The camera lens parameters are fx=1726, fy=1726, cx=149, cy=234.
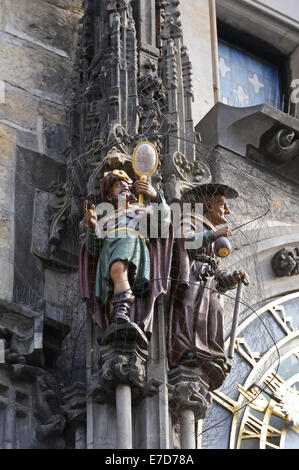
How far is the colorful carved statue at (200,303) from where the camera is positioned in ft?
32.6

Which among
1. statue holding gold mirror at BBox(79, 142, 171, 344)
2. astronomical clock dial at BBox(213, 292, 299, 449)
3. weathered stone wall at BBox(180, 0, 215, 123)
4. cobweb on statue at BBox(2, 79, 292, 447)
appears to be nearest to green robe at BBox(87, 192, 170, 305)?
statue holding gold mirror at BBox(79, 142, 171, 344)

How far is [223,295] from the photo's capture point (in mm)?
10930

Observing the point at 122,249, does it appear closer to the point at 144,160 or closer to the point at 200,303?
the point at 200,303

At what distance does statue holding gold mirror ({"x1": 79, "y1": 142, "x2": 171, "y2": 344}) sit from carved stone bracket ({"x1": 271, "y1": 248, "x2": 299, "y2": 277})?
1.62 m

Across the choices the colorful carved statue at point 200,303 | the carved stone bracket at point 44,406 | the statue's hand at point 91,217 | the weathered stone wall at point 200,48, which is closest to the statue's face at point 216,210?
the colorful carved statue at point 200,303

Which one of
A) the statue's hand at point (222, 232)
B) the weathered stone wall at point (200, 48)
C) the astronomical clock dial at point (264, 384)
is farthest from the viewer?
the weathered stone wall at point (200, 48)

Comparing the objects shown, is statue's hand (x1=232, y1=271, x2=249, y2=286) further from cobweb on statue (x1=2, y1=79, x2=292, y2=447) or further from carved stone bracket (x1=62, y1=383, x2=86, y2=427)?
Result: carved stone bracket (x1=62, y1=383, x2=86, y2=427)

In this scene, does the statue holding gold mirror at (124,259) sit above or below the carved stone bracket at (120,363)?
above

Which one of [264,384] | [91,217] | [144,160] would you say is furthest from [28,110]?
[264,384]

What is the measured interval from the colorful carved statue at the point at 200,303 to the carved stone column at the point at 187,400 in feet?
0.28

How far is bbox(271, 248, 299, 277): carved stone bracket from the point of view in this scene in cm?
1170

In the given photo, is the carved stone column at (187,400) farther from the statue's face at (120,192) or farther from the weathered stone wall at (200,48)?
the weathered stone wall at (200,48)

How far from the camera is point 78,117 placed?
11.4 metres

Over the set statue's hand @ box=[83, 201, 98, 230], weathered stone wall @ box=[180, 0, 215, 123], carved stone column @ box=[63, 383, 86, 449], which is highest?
weathered stone wall @ box=[180, 0, 215, 123]
